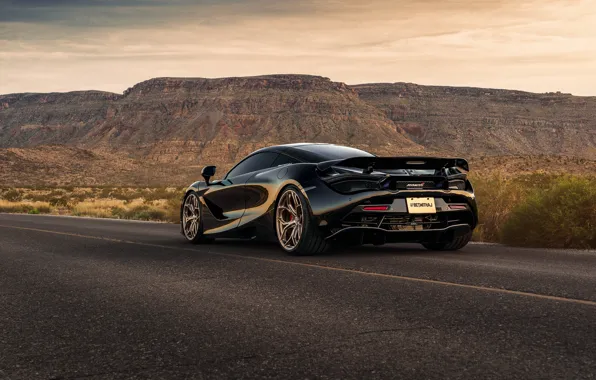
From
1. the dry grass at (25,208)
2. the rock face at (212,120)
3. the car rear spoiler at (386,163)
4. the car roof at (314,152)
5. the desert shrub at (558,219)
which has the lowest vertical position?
the dry grass at (25,208)

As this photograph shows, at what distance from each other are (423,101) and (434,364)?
149 metres

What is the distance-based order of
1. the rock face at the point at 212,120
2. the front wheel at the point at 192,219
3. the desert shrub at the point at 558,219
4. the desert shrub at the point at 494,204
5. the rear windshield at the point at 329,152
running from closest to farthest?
the rear windshield at the point at 329,152 → the desert shrub at the point at 558,219 → the front wheel at the point at 192,219 → the desert shrub at the point at 494,204 → the rock face at the point at 212,120

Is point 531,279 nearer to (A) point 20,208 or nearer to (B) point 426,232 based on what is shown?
(B) point 426,232

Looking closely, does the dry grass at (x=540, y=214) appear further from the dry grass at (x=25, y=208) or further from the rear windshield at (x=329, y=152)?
the dry grass at (x=25, y=208)

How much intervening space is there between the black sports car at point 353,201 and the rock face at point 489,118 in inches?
4449

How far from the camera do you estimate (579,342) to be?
465 cm

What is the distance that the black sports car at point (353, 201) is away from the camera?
8.97 meters

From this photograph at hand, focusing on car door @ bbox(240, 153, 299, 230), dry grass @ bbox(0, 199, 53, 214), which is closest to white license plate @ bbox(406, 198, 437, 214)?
car door @ bbox(240, 153, 299, 230)

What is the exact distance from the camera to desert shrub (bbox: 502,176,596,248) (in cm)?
1130

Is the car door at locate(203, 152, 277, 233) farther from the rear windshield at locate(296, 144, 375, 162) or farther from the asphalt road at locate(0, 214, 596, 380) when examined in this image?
the asphalt road at locate(0, 214, 596, 380)

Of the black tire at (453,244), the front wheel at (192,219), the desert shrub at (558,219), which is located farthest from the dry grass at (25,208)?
the black tire at (453,244)

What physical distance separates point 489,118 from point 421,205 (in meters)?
133

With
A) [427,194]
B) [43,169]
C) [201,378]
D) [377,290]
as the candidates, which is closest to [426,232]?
[427,194]

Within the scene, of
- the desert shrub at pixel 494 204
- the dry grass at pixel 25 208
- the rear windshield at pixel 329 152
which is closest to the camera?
the rear windshield at pixel 329 152
